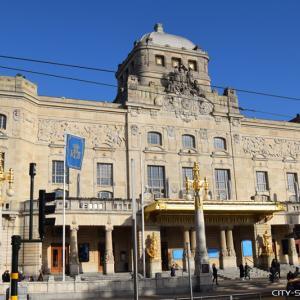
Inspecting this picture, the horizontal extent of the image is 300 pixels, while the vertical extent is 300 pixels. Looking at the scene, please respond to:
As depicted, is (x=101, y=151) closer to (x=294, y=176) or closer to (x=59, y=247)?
(x=59, y=247)

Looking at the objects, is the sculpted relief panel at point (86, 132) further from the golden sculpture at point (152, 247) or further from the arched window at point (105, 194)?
the golden sculpture at point (152, 247)

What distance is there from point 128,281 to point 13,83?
24.1 m

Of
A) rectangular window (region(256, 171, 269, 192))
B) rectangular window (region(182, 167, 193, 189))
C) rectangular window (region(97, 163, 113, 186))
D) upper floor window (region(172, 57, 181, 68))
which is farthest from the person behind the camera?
upper floor window (region(172, 57, 181, 68))

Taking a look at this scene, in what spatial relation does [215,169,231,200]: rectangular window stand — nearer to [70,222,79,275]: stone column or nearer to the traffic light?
[70,222,79,275]: stone column

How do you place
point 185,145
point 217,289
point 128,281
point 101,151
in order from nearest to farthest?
point 128,281 < point 217,289 < point 101,151 < point 185,145

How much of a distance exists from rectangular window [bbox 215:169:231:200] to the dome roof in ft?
55.9

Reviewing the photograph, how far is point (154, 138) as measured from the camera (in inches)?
1972

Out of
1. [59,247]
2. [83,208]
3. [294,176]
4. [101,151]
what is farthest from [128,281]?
[294,176]

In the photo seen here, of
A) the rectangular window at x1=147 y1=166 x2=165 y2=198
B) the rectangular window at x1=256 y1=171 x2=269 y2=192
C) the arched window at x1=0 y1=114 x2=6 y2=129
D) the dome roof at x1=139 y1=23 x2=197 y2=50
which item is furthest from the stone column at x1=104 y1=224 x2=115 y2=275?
the dome roof at x1=139 y1=23 x2=197 y2=50

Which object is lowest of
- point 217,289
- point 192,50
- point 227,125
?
point 217,289

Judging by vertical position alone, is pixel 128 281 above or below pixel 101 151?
below

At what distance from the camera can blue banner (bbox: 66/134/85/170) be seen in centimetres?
4009

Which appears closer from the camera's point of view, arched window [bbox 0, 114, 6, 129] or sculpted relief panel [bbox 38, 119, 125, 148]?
arched window [bbox 0, 114, 6, 129]

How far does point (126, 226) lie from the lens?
43062mm
